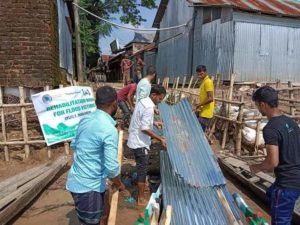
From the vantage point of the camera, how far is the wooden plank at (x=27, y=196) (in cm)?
413

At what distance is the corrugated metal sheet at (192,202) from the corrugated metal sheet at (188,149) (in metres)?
0.13

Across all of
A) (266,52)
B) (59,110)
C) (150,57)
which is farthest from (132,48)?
(59,110)

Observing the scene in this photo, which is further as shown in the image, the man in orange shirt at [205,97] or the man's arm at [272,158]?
the man in orange shirt at [205,97]

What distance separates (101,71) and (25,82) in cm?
2398

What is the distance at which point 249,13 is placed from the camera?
14.2 metres

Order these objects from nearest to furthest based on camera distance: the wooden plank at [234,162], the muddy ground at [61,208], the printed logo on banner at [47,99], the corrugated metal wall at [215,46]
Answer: the muddy ground at [61,208] < the wooden plank at [234,162] < the printed logo on banner at [47,99] < the corrugated metal wall at [215,46]

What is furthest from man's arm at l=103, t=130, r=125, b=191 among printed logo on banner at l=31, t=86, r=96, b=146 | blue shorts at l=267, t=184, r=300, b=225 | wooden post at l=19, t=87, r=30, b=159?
wooden post at l=19, t=87, r=30, b=159

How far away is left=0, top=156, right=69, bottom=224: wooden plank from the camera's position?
4.13 m

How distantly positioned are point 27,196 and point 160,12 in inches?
773

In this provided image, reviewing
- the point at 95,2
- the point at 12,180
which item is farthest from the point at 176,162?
the point at 95,2

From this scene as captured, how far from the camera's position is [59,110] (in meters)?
6.83

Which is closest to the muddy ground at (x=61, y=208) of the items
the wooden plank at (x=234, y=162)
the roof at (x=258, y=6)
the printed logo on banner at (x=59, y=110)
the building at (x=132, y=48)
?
the wooden plank at (x=234, y=162)

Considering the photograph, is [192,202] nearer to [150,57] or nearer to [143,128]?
[143,128]

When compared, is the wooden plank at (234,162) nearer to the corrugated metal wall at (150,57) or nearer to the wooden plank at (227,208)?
the wooden plank at (227,208)
